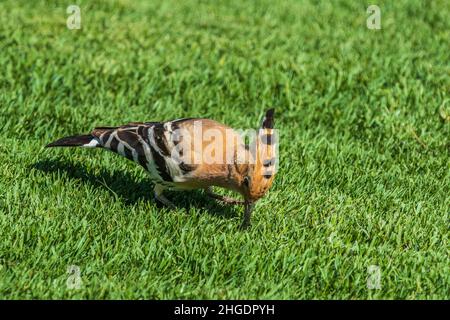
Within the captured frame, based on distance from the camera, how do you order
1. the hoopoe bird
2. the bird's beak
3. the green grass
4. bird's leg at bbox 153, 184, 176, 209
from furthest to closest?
bird's leg at bbox 153, 184, 176, 209
the bird's beak
the hoopoe bird
the green grass

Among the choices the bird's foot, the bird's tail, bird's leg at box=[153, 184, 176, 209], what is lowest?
the bird's foot

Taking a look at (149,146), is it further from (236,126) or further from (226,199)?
(236,126)

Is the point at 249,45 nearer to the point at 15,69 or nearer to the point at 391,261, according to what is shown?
the point at 15,69

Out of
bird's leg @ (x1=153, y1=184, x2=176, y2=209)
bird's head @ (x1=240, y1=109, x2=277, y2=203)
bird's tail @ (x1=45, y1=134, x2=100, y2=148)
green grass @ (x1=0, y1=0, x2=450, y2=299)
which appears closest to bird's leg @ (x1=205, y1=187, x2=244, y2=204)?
green grass @ (x1=0, y1=0, x2=450, y2=299)

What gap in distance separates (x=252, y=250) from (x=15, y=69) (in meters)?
4.04

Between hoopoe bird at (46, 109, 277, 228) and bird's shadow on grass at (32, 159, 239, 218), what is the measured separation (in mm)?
104

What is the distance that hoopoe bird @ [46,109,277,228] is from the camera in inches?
202

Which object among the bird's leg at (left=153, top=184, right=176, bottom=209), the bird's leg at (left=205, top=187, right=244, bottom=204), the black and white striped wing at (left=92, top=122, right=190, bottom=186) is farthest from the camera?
the bird's leg at (left=205, top=187, right=244, bottom=204)

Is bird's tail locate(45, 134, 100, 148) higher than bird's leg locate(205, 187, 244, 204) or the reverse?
higher

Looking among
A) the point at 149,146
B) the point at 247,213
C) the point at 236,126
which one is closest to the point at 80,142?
the point at 149,146

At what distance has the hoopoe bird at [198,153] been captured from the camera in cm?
512

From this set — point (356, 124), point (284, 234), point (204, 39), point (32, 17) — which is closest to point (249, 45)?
point (204, 39)

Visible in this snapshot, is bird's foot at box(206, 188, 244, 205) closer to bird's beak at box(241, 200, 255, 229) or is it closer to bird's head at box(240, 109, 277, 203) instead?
bird's beak at box(241, 200, 255, 229)

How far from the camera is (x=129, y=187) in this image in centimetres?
608
